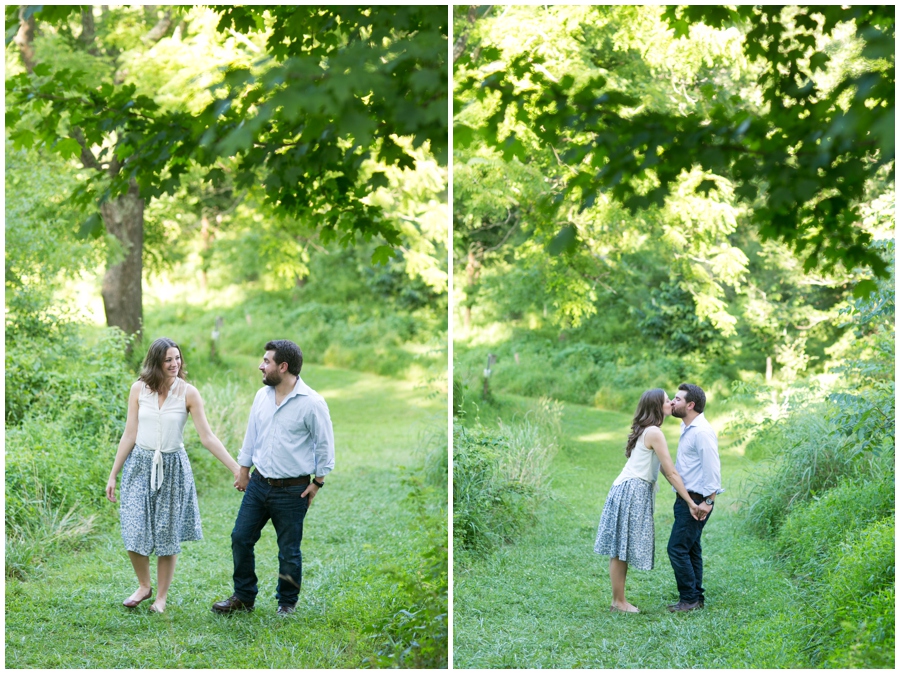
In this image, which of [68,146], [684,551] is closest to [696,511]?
[684,551]

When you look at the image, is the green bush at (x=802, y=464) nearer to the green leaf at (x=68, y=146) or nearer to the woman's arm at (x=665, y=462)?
the woman's arm at (x=665, y=462)

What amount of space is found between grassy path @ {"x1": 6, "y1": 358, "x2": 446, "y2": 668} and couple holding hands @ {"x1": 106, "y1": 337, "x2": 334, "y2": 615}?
0.17m

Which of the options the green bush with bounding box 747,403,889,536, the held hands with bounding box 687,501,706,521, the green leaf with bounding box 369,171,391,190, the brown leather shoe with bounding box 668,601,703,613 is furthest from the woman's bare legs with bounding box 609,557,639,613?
the green leaf with bounding box 369,171,391,190

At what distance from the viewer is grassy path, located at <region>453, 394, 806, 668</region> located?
3428 mm

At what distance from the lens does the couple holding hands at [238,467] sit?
3.52 metres

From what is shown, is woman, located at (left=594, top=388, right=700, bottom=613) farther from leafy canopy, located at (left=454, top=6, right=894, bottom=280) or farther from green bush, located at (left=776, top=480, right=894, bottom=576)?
leafy canopy, located at (left=454, top=6, right=894, bottom=280)

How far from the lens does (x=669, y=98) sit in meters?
4.25

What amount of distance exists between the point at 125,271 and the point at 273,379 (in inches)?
235

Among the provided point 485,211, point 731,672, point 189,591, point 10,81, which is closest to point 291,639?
point 189,591

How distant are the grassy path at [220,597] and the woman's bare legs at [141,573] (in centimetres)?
6

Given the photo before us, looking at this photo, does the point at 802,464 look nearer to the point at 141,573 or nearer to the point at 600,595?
the point at 600,595

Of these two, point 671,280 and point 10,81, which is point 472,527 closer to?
point 671,280

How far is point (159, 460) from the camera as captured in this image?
364 cm

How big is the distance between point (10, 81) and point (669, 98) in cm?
288
